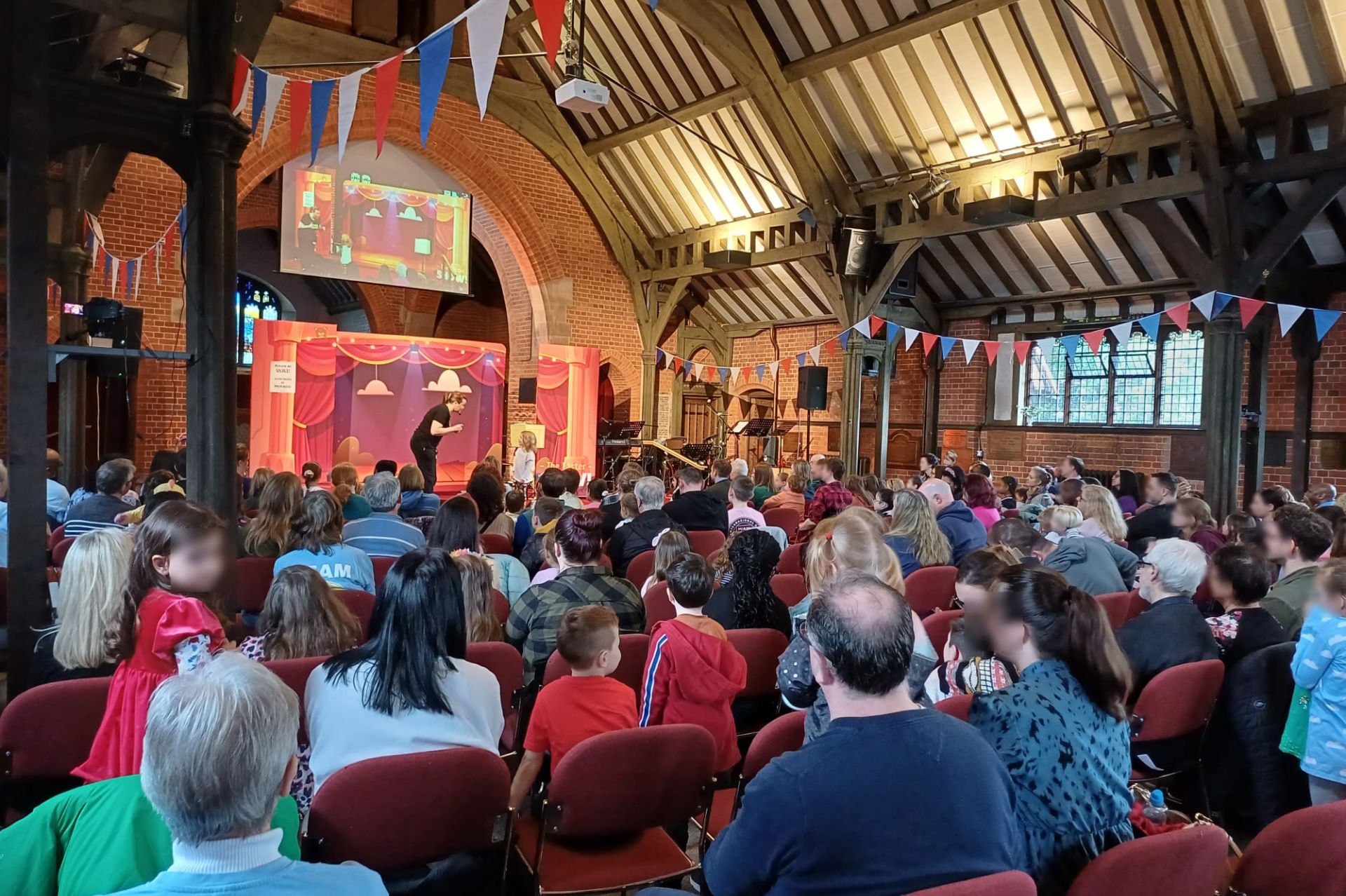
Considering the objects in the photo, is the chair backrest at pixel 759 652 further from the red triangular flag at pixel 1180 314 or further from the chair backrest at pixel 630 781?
the red triangular flag at pixel 1180 314

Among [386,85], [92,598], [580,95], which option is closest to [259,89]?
[386,85]

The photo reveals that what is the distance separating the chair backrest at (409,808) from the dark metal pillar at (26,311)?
2409 mm

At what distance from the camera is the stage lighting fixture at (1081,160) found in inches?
374

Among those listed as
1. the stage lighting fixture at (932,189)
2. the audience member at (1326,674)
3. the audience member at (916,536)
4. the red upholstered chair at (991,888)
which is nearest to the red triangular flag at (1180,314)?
the stage lighting fixture at (932,189)

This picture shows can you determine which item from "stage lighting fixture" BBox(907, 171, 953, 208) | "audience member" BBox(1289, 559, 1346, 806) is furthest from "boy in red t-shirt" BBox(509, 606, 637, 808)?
"stage lighting fixture" BBox(907, 171, 953, 208)

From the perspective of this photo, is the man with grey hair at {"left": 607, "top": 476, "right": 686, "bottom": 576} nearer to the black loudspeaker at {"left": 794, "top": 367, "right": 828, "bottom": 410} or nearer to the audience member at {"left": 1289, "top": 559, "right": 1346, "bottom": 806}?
the audience member at {"left": 1289, "top": 559, "right": 1346, "bottom": 806}

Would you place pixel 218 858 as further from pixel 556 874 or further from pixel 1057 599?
pixel 1057 599

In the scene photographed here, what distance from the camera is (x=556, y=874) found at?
2.23 m

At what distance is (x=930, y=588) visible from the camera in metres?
4.53

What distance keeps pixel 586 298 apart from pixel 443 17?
4797 mm

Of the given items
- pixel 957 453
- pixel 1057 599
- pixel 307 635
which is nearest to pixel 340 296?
pixel 957 453

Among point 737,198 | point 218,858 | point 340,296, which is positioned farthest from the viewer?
point 340,296

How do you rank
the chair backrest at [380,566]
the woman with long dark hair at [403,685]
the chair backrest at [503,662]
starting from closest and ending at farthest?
the woman with long dark hair at [403,685] < the chair backrest at [503,662] < the chair backrest at [380,566]

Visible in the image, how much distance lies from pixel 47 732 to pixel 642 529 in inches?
127
